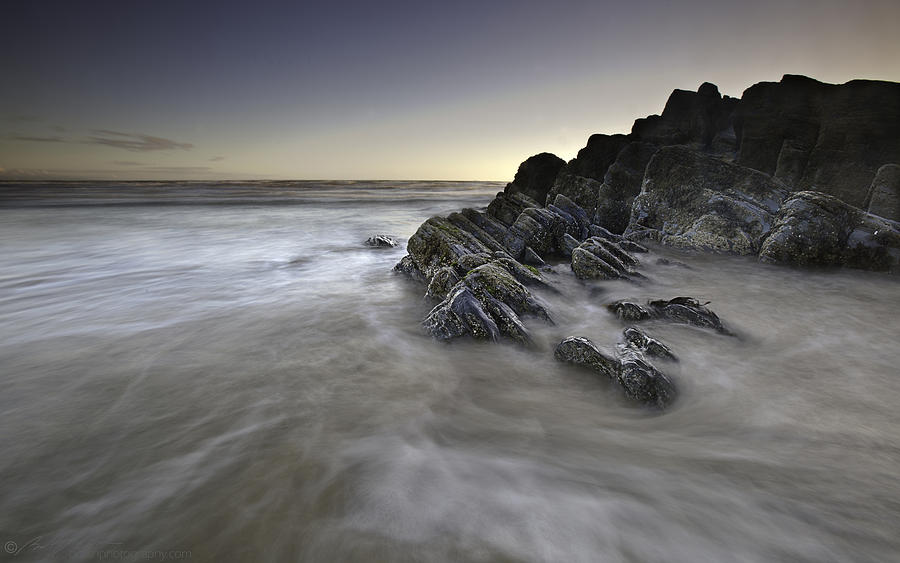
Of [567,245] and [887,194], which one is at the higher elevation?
[887,194]

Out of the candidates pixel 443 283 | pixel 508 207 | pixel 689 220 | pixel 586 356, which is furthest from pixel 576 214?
pixel 586 356

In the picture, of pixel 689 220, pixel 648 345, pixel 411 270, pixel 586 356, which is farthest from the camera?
pixel 689 220

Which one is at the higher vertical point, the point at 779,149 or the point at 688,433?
the point at 779,149

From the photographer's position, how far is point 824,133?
1349cm

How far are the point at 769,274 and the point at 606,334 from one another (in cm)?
615

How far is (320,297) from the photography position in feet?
26.2

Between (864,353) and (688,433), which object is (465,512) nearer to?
(688,433)

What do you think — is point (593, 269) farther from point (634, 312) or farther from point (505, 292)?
point (505, 292)

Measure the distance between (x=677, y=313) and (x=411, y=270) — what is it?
5.86 m

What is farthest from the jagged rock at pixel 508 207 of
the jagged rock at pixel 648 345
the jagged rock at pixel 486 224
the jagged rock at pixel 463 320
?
the jagged rock at pixel 648 345

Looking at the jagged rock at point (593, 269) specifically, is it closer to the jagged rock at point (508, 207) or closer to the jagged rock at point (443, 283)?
the jagged rock at point (443, 283)

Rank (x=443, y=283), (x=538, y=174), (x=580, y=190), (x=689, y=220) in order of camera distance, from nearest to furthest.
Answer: (x=443, y=283), (x=689, y=220), (x=580, y=190), (x=538, y=174)

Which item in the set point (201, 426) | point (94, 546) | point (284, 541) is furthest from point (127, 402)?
point (284, 541)

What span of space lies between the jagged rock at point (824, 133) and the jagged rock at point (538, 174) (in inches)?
366
